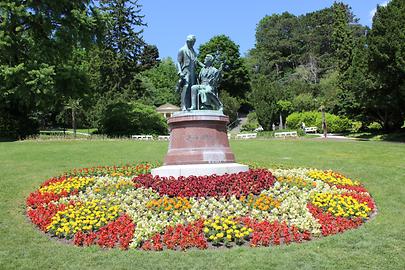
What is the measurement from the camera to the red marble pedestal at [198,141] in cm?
1265

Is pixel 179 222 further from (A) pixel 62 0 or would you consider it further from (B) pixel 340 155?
(A) pixel 62 0

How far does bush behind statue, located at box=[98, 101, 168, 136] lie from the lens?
3700cm

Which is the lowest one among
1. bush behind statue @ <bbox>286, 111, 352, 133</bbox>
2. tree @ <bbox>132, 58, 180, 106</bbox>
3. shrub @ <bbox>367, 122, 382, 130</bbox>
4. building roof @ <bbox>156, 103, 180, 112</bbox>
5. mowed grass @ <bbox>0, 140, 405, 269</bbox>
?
mowed grass @ <bbox>0, 140, 405, 269</bbox>

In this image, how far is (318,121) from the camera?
50.0 metres

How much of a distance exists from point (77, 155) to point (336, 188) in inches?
517

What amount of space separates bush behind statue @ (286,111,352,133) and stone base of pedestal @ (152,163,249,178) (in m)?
39.3

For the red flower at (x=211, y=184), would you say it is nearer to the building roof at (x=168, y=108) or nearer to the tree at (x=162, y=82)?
the building roof at (x=168, y=108)

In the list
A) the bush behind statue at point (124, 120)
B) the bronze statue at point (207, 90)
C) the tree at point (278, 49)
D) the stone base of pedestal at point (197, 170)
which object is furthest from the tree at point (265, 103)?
the stone base of pedestal at point (197, 170)

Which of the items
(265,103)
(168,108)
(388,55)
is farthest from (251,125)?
(388,55)

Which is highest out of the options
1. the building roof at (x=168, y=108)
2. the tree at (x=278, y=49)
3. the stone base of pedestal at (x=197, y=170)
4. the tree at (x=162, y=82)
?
the tree at (x=278, y=49)

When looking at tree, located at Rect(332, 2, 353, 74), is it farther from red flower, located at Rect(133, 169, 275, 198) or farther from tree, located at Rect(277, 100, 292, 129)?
red flower, located at Rect(133, 169, 275, 198)

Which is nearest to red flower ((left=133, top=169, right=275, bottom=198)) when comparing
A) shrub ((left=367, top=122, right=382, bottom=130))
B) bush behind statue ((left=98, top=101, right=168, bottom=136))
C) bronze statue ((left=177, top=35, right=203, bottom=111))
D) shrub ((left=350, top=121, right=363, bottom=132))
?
bronze statue ((left=177, top=35, right=203, bottom=111))

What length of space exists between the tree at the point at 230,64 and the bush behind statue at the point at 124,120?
34491 millimetres

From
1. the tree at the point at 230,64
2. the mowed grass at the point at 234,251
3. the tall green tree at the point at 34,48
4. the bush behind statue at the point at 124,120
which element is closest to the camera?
the mowed grass at the point at 234,251
